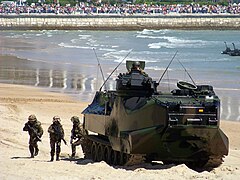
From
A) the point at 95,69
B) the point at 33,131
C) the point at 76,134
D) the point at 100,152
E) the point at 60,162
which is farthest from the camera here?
the point at 95,69

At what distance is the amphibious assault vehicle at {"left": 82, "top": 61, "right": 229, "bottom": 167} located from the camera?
13.6 m

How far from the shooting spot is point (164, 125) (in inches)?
537

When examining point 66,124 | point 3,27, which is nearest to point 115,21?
point 3,27

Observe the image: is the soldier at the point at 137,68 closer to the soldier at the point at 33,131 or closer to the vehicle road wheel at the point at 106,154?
the vehicle road wheel at the point at 106,154

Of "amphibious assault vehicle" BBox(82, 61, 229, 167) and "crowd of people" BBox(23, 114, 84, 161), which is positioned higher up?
"amphibious assault vehicle" BBox(82, 61, 229, 167)

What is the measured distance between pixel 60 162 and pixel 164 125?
9.09 feet

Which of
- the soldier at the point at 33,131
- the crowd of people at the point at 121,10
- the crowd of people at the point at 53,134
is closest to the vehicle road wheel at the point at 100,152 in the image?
the crowd of people at the point at 53,134

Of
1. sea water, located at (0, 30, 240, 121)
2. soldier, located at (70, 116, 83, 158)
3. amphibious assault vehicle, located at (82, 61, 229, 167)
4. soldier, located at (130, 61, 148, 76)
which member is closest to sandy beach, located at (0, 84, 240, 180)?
amphibious assault vehicle, located at (82, 61, 229, 167)

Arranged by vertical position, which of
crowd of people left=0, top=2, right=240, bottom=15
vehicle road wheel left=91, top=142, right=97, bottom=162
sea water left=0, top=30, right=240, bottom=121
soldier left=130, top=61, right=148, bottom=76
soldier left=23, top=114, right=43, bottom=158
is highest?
soldier left=130, top=61, right=148, bottom=76

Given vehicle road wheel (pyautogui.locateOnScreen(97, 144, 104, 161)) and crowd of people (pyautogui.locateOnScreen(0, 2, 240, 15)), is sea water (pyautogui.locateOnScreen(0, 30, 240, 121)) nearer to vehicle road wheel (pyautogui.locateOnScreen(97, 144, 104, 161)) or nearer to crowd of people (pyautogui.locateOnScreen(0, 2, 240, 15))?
vehicle road wheel (pyautogui.locateOnScreen(97, 144, 104, 161))

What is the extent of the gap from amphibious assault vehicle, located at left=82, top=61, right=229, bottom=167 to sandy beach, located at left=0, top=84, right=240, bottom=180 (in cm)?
28

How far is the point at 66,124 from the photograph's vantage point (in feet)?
70.3

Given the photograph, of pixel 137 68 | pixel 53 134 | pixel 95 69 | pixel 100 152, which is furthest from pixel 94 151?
pixel 95 69

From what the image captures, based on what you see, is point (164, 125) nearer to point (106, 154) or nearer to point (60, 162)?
point (106, 154)
